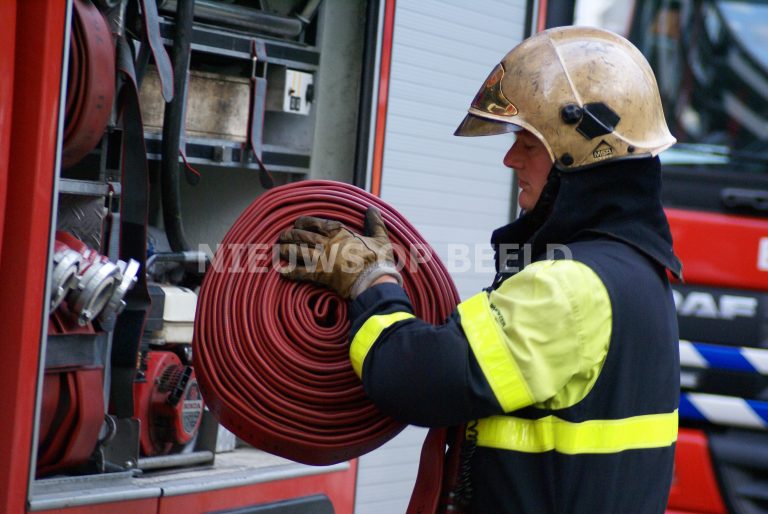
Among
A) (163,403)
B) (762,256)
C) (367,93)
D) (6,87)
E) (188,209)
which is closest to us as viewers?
(6,87)

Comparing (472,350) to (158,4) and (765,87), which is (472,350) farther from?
(765,87)

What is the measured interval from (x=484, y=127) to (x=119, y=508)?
1.44m

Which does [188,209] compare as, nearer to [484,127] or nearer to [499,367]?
[484,127]

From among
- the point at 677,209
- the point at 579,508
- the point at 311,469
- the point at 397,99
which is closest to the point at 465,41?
the point at 397,99

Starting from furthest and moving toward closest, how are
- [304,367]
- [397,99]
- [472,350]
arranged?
[397,99]
[304,367]
[472,350]

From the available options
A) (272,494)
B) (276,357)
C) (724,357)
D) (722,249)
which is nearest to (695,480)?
(724,357)

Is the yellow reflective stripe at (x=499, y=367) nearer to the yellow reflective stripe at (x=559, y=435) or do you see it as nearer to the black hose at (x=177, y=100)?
the yellow reflective stripe at (x=559, y=435)

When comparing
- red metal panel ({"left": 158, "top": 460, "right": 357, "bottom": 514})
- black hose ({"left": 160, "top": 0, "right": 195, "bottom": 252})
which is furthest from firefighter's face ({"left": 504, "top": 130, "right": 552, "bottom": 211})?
red metal panel ({"left": 158, "top": 460, "right": 357, "bottom": 514})

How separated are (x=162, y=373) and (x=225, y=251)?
1.02 m

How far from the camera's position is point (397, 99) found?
12.5 feet

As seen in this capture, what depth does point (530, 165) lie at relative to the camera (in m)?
2.38

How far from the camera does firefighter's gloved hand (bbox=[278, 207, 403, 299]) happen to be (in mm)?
2238

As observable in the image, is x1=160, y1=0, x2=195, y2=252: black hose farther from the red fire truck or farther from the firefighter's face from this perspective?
the firefighter's face

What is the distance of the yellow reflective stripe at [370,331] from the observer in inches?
82.2
